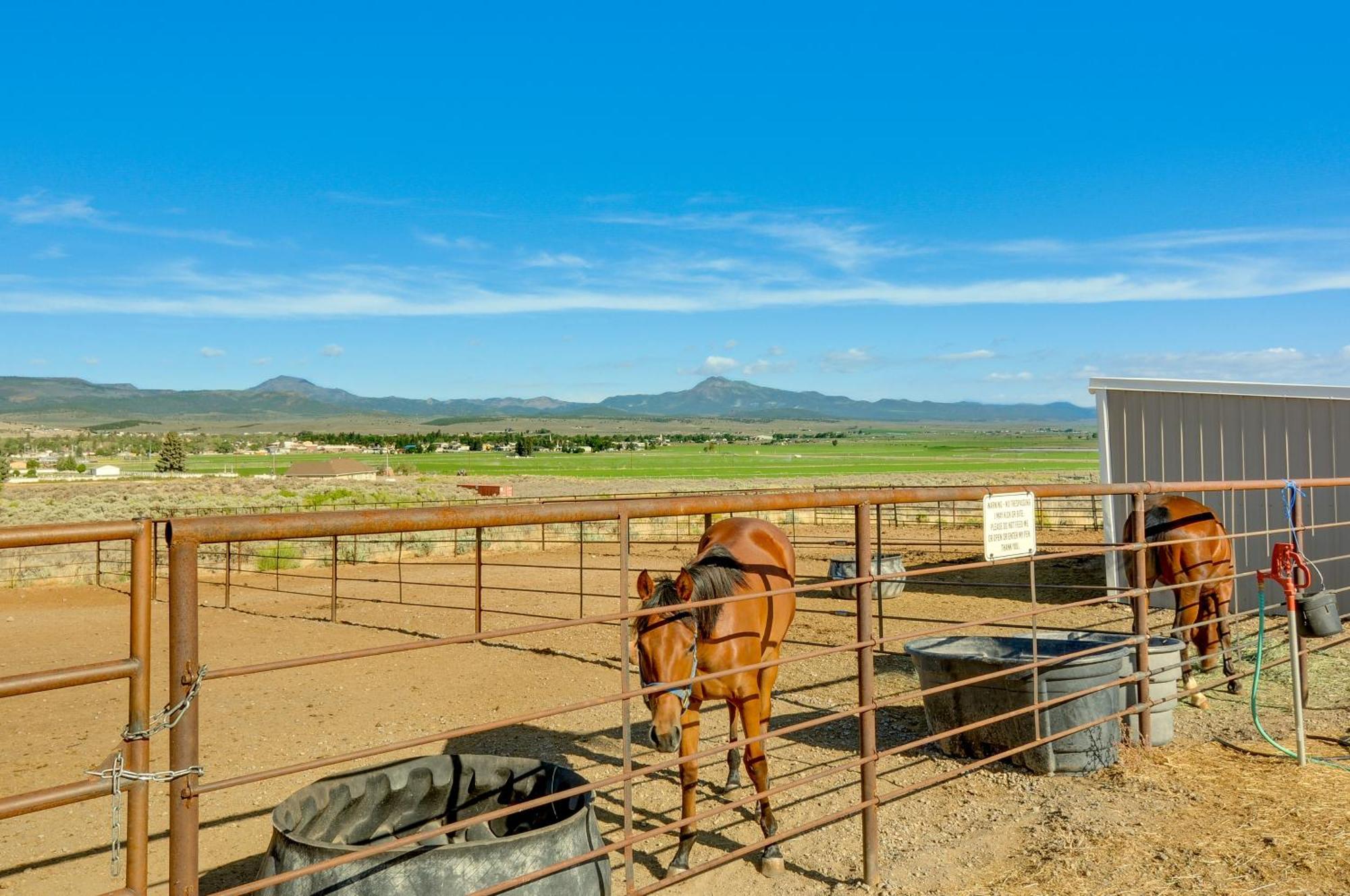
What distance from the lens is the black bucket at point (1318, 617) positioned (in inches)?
226

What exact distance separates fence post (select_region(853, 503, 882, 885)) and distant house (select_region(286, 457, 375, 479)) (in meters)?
76.0

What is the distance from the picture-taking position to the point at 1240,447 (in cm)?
1172

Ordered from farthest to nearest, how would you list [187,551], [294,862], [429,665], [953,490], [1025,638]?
[429,665] → [1025,638] → [953,490] → [294,862] → [187,551]

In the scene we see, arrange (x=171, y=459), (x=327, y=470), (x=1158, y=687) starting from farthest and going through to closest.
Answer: (x=171, y=459)
(x=327, y=470)
(x=1158, y=687)

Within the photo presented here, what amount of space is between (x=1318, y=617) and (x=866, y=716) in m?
3.77

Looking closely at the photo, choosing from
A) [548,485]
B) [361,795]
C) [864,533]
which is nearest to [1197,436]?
[864,533]

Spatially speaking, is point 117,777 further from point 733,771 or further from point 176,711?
point 733,771

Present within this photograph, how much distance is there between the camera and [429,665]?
985cm

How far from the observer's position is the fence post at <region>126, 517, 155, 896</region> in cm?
206

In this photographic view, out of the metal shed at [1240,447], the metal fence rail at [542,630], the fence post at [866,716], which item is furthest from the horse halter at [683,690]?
the metal shed at [1240,447]

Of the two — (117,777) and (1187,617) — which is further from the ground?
(117,777)

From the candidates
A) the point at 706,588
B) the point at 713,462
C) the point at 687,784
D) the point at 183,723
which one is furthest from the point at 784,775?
the point at 713,462

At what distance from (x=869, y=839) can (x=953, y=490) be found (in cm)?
161

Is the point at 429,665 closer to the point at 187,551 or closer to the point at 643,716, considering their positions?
the point at 643,716
